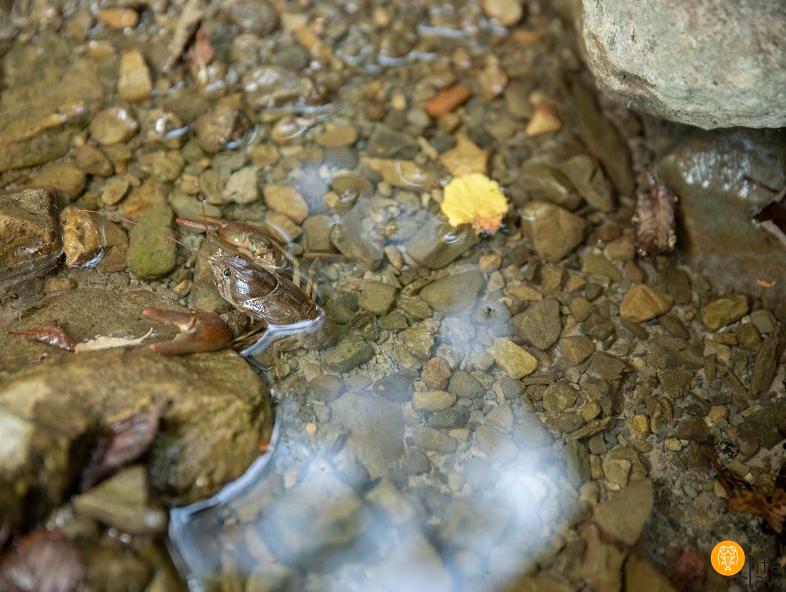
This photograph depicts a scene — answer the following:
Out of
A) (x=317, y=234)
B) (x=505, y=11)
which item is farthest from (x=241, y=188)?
(x=505, y=11)

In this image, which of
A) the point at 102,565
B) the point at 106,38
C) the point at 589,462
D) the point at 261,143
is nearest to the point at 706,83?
the point at 589,462

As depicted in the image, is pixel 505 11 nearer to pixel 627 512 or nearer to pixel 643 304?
pixel 643 304

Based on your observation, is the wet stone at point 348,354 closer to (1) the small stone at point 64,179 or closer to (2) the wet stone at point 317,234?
(2) the wet stone at point 317,234

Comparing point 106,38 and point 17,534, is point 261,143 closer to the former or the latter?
point 106,38

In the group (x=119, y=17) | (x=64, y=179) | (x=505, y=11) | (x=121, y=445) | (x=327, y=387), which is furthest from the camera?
(x=505, y=11)

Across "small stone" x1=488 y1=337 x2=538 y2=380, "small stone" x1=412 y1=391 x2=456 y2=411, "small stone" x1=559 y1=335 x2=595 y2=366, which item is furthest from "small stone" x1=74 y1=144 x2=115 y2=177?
"small stone" x1=559 y1=335 x2=595 y2=366
